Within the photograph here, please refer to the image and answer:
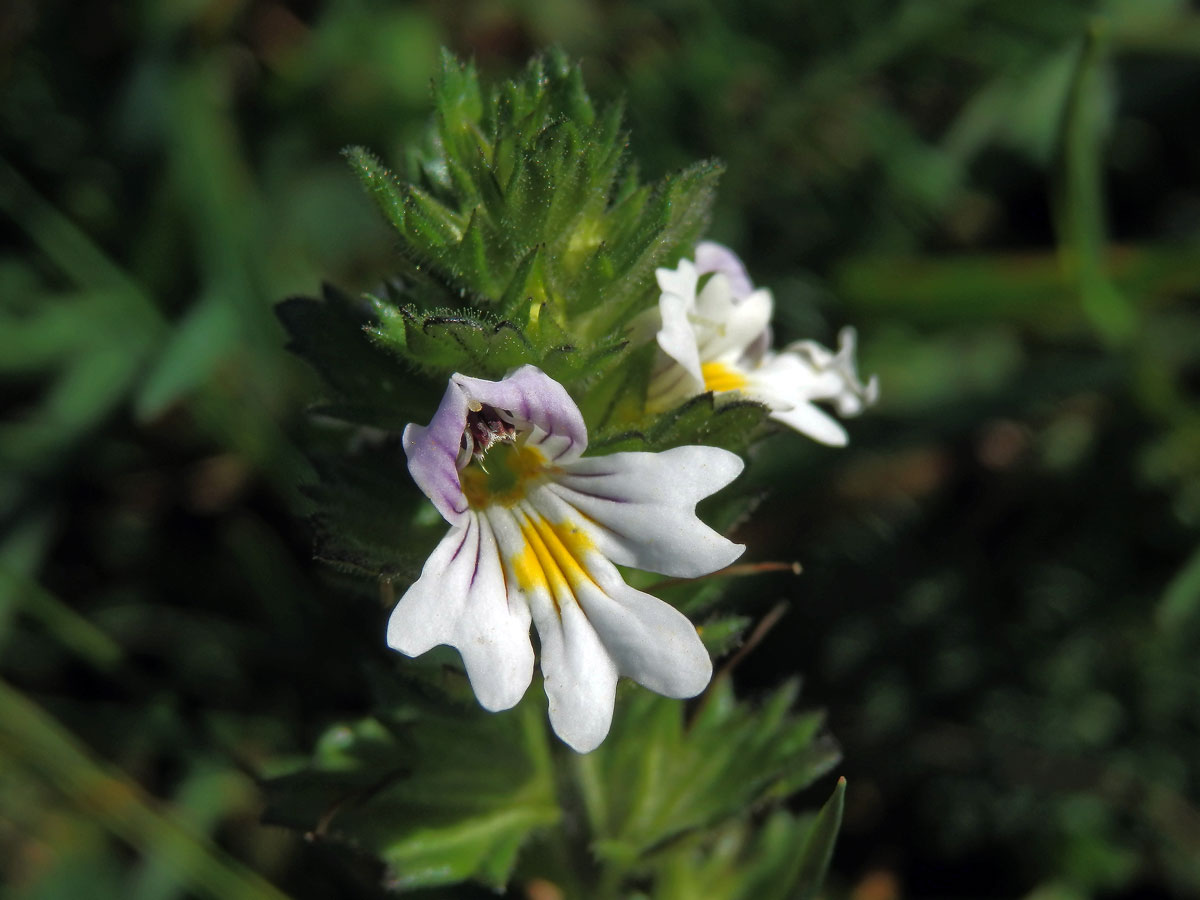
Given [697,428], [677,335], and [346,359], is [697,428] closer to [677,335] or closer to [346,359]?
[677,335]

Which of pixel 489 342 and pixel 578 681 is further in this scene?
pixel 489 342

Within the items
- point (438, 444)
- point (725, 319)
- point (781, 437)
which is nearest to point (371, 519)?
point (438, 444)

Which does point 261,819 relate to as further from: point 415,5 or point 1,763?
point 415,5

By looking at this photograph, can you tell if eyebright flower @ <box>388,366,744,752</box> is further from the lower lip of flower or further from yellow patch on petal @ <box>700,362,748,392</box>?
yellow patch on petal @ <box>700,362,748,392</box>

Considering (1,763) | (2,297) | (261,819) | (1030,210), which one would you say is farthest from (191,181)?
(1030,210)

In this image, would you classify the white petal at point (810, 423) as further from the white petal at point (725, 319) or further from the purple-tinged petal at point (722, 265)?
the purple-tinged petal at point (722, 265)

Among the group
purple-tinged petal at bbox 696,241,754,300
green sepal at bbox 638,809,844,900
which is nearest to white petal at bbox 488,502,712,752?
purple-tinged petal at bbox 696,241,754,300

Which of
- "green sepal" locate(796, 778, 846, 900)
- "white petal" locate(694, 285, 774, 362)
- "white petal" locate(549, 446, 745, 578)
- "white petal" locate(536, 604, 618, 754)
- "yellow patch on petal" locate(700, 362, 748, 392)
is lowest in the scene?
"green sepal" locate(796, 778, 846, 900)
